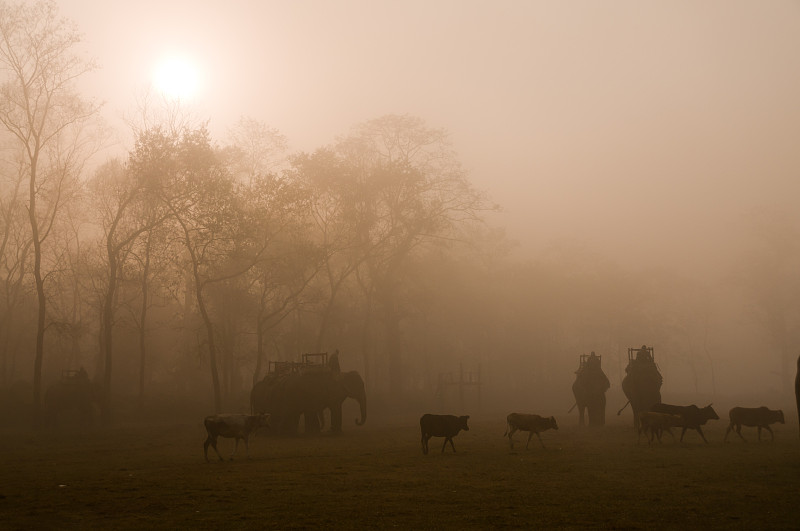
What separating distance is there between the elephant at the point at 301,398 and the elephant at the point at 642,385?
14065 millimetres

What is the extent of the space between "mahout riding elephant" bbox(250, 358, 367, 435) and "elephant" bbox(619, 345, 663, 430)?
14.1 m

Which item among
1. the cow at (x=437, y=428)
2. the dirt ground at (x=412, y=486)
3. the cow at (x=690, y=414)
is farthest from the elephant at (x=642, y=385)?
the cow at (x=437, y=428)

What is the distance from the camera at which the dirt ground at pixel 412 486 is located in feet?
40.8

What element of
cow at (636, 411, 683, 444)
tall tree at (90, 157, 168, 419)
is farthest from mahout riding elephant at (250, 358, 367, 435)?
cow at (636, 411, 683, 444)

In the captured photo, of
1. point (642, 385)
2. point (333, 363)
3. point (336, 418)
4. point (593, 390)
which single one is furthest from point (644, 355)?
point (336, 418)

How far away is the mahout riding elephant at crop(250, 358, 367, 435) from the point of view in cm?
3136

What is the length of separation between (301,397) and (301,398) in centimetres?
5

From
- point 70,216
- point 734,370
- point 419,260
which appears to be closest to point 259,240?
point 70,216

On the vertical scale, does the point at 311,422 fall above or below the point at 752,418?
→ below

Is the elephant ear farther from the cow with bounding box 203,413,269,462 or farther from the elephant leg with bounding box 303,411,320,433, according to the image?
the cow with bounding box 203,413,269,462

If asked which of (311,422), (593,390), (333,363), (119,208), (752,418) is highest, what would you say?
(119,208)

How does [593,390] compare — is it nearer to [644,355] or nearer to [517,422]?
[644,355]

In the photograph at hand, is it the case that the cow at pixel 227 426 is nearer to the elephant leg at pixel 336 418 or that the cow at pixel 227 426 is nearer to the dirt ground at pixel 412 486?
the dirt ground at pixel 412 486

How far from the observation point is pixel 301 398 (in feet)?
103
